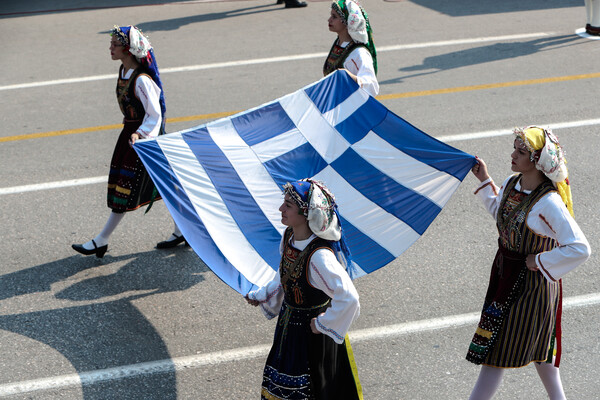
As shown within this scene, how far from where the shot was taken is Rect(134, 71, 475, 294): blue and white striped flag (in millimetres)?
4746

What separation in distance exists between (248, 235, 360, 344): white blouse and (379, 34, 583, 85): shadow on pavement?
274 inches

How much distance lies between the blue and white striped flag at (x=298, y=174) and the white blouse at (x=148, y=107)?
2.37 ft

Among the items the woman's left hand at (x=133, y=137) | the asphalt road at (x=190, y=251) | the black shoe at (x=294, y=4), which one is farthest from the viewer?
the black shoe at (x=294, y=4)

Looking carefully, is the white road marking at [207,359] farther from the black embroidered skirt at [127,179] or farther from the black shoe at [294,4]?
the black shoe at [294,4]

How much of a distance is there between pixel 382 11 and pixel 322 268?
11252mm

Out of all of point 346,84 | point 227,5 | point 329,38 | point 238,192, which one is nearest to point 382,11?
point 329,38

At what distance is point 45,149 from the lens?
8.59m

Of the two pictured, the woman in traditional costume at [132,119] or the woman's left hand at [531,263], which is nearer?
the woman's left hand at [531,263]

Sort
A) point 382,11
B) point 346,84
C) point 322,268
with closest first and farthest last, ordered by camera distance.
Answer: point 322,268 < point 346,84 < point 382,11

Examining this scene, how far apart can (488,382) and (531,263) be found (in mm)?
766

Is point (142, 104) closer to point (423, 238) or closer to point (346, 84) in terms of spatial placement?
point (346, 84)

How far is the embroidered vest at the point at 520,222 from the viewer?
159 inches

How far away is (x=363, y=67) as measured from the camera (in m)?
6.51

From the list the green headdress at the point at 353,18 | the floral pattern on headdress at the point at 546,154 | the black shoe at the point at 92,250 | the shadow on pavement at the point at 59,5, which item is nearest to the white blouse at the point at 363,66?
the green headdress at the point at 353,18
